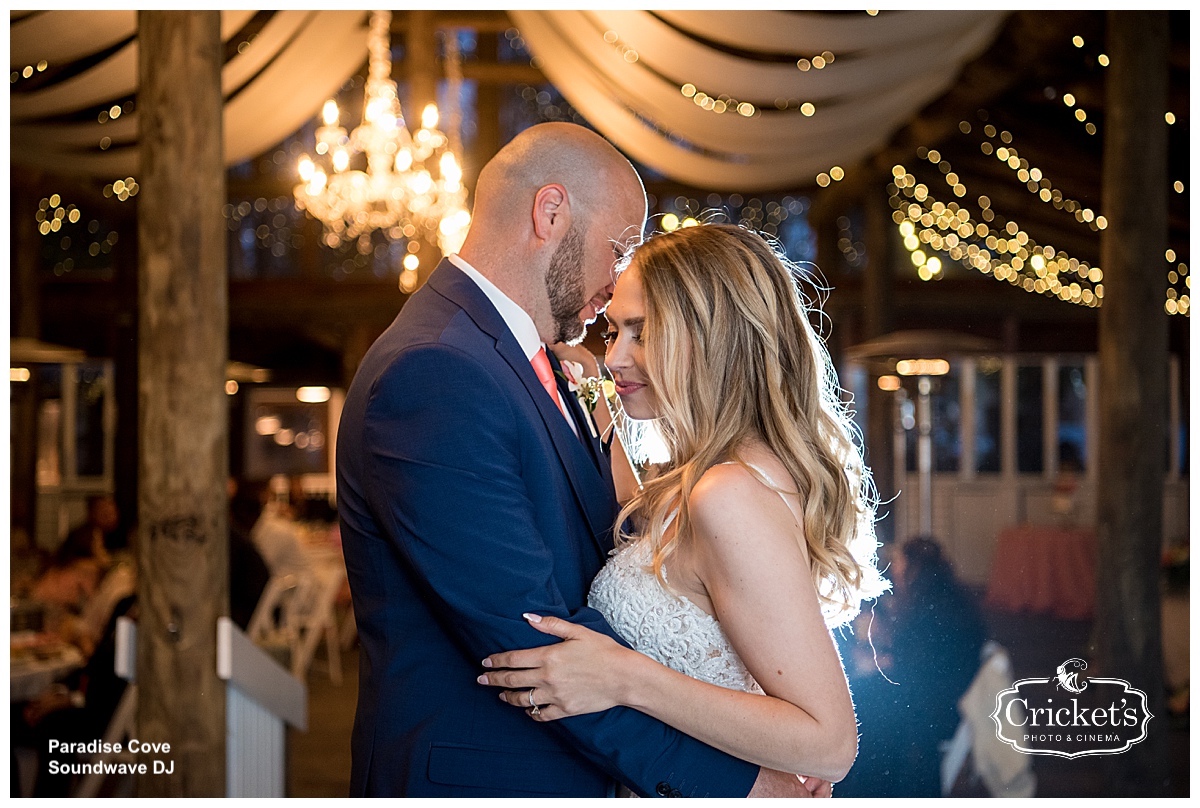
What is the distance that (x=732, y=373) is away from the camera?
1.62m

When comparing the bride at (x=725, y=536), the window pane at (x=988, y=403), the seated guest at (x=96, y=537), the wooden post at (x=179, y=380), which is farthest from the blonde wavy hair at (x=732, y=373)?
the seated guest at (x=96, y=537)

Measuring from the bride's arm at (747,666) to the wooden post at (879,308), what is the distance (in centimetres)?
281

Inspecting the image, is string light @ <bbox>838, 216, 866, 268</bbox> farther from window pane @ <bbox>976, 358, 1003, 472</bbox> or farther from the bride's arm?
the bride's arm

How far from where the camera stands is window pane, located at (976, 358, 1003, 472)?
21.3 ft

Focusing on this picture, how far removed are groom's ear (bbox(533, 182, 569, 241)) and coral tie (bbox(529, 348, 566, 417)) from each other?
201 mm

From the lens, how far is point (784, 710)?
1474mm

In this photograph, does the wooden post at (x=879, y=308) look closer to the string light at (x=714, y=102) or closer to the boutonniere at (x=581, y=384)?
the string light at (x=714, y=102)

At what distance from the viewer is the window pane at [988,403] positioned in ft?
21.3

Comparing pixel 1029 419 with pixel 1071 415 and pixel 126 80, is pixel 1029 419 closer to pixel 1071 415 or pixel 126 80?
pixel 1071 415

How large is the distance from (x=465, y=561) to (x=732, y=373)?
48cm

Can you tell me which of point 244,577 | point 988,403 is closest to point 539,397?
point 244,577

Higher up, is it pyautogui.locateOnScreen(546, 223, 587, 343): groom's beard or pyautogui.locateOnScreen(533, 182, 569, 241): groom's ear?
pyautogui.locateOnScreen(533, 182, 569, 241): groom's ear

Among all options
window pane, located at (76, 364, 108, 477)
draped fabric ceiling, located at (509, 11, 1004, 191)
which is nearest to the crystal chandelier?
draped fabric ceiling, located at (509, 11, 1004, 191)

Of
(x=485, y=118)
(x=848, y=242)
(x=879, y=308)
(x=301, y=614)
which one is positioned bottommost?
(x=301, y=614)
